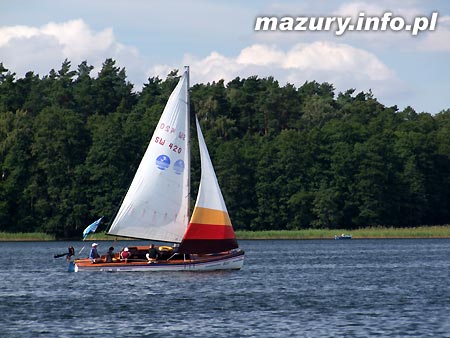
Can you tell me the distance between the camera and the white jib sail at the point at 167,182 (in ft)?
204

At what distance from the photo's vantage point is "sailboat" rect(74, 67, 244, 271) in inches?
2427

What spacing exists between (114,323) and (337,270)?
30843mm

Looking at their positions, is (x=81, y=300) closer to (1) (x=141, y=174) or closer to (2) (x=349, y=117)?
(1) (x=141, y=174)

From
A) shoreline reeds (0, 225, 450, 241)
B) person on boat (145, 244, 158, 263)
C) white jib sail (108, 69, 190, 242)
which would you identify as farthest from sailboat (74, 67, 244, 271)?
shoreline reeds (0, 225, 450, 241)

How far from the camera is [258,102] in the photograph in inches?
7170

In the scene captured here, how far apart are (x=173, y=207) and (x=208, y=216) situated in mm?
2030

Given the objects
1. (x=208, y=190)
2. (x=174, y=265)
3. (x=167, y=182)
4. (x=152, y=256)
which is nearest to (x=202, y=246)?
(x=174, y=265)

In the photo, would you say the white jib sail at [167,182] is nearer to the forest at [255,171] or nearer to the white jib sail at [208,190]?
the white jib sail at [208,190]

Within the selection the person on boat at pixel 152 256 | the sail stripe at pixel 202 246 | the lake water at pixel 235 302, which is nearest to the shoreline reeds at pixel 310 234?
the lake water at pixel 235 302

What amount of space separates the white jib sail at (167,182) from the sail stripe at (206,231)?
104 centimetres

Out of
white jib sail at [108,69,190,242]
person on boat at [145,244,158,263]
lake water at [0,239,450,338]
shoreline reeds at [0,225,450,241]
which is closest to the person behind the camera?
lake water at [0,239,450,338]

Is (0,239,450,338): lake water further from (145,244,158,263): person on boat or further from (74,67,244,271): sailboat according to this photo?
(74,67,244,271): sailboat

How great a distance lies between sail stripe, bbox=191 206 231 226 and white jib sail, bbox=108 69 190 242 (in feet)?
2.61

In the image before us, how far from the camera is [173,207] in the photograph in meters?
62.3
